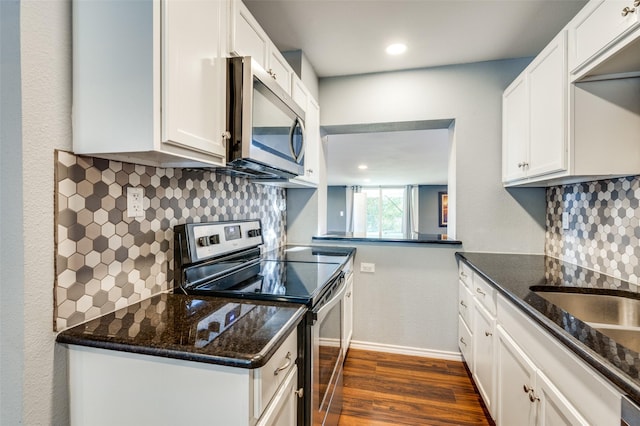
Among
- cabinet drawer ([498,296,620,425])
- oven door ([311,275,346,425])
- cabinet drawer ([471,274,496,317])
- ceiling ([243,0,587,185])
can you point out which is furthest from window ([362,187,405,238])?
cabinet drawer ([498,296,620,425])

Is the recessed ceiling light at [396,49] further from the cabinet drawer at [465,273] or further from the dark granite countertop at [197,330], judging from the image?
the dark granite countertop at [197,330]

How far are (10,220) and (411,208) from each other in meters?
9.46

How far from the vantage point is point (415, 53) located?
2.33 m

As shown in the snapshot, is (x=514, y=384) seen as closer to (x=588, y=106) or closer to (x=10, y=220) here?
(x=588, y=106)

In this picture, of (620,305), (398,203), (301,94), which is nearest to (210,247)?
(301,94)

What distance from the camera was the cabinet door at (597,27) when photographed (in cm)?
112

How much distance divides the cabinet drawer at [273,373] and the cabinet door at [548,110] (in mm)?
1559

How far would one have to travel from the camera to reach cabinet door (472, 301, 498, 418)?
1663 mm

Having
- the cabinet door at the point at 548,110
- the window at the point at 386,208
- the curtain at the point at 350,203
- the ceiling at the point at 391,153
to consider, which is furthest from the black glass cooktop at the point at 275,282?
the window at the point at 386,208

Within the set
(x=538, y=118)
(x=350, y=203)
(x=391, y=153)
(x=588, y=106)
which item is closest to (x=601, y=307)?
(x=588, y=106)

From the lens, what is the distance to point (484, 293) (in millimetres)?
1812

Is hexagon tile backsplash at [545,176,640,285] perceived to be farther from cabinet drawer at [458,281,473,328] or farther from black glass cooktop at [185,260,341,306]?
black glass cooktop at [185,260,341,306]

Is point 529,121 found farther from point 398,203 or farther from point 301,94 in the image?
point 398,203

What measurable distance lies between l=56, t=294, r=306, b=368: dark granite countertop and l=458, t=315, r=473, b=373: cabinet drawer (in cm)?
163
